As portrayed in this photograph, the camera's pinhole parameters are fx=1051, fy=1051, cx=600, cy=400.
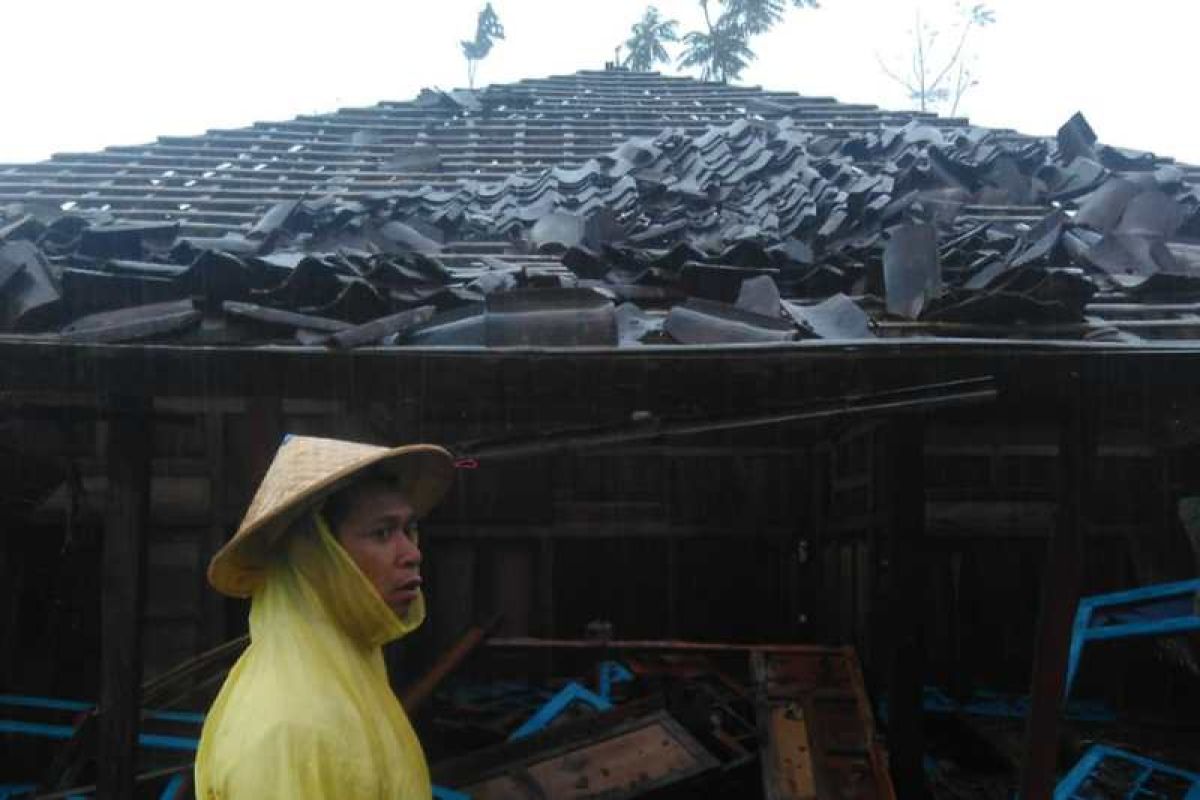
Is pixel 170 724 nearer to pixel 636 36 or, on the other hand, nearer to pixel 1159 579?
pixel 1159 579

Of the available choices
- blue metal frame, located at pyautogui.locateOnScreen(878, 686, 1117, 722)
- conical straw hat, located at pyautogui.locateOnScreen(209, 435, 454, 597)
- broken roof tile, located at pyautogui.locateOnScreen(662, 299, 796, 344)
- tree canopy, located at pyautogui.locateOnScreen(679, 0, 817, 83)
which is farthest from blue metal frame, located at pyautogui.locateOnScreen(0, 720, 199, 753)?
tree canopy, located at pyautogui.locateOnScreen(679, 0, 817, 83)

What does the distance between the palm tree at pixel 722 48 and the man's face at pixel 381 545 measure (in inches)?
1473

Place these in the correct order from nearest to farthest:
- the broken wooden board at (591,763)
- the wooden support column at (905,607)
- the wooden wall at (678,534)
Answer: the broken wooden board at (591,763) → the wooden support column at (905,607) → the wooden wall at (678,534)

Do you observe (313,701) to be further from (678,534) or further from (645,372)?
(678,534)

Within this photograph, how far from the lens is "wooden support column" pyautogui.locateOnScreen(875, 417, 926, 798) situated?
649 cm

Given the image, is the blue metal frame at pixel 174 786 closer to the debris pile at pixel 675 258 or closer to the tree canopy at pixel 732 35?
the debris pile at pixel 675 258

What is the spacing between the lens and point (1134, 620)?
238 inches

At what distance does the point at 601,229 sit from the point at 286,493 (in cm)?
491

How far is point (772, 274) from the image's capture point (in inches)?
209

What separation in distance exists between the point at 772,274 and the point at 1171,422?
4.26m

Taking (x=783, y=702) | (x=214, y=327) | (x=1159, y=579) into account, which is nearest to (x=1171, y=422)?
(x=1159, y=579)

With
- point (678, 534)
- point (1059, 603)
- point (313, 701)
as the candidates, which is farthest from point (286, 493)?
point (678, 534)

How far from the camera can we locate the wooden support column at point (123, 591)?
4.47m

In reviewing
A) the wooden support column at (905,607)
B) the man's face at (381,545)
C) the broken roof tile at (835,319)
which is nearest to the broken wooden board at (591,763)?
the wooden support column at (905,607)
